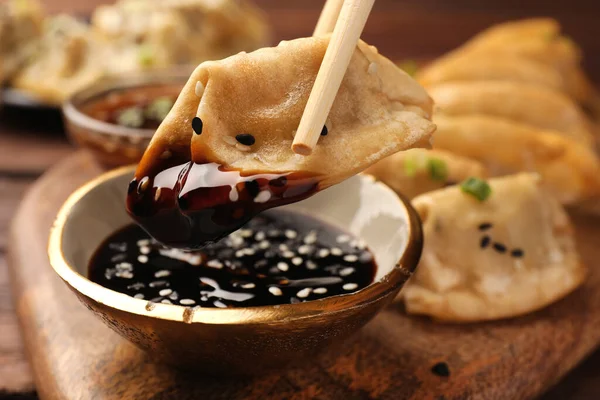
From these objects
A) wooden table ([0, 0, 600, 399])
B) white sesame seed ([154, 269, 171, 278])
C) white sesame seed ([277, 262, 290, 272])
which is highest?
white sesame seed ([277, 262, 290, 272])

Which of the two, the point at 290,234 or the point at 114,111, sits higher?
the point at 290,234

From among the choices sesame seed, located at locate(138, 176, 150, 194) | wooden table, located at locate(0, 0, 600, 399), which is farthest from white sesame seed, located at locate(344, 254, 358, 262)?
wooden table, located at locate(0, 0, 600, 399)

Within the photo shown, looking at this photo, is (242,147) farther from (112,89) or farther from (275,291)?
(112,89)

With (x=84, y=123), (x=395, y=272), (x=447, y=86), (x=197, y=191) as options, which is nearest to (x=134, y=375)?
(x=197, y=191)

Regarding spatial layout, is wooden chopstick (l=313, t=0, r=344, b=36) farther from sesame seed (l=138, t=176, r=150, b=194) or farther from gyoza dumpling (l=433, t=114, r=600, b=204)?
gyoza dumpling (l=433, t=114, r=600, b=204)

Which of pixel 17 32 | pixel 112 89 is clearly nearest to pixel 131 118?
pixel 112 89

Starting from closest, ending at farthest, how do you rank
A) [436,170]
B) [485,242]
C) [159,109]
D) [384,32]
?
1. [485,242]
2. [436,170]
3. [159,109]
4. [384,32]

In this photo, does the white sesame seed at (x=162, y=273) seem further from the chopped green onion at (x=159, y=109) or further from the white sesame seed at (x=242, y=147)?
the chopped green onion at (x=159, y=109)
